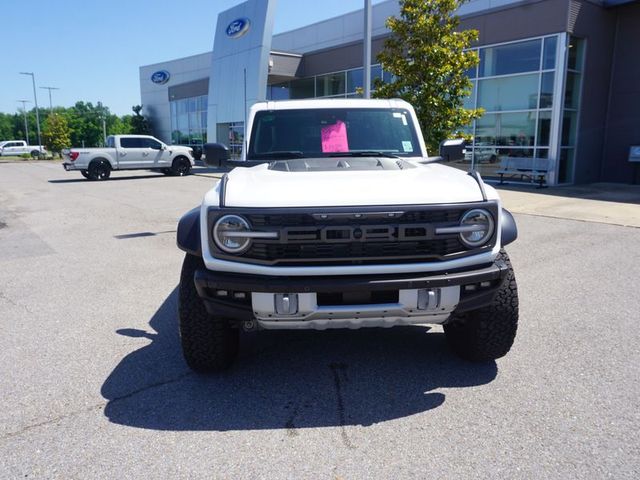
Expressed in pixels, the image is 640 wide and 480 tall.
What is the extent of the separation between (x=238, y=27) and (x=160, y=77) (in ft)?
71.8

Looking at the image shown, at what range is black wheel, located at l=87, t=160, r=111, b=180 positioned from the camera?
65.4 feet

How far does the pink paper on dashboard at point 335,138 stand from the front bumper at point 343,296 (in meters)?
1.75

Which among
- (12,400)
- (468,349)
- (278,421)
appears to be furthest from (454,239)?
(12,400)

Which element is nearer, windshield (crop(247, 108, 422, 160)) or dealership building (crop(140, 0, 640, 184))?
windshield (crop(247, 108, 422, 160))

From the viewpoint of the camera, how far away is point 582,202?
1197 cm

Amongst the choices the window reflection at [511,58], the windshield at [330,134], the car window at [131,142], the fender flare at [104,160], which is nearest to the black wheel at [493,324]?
the windshield at [330,134]

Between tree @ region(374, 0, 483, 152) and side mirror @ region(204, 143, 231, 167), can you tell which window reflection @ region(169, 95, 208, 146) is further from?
side mirror @ region(204, 143, 231, 167)

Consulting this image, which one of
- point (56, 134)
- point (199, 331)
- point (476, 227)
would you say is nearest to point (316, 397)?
point (199, 331)

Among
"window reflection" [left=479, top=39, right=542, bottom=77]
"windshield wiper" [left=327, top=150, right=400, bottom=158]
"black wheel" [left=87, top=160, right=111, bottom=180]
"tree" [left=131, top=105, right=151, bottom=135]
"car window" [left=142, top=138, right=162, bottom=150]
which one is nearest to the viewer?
"windshield wiper" [left=327, top=150, right=400, bottom=158]

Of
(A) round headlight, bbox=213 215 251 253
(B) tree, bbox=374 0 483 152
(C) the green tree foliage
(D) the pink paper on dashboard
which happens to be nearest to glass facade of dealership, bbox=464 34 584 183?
(B) tree, bbox=374 0 483 152

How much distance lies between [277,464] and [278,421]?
38 centimetres

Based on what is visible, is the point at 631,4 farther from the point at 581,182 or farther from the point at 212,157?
the point at 212,157

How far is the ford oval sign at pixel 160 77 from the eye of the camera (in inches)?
1732

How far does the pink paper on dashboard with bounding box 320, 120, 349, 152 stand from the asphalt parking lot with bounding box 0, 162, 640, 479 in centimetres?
155
